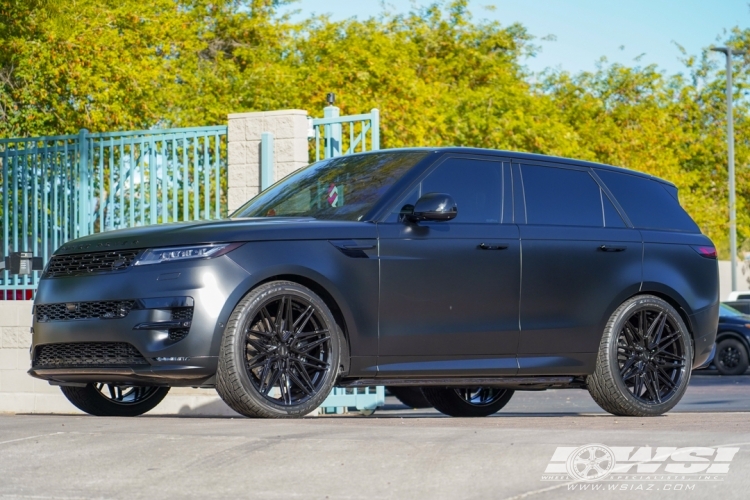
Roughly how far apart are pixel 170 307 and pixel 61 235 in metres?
5.93

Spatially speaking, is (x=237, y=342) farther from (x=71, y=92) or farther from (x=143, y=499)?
(x=71, y=92)

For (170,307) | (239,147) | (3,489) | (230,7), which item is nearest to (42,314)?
(170,307)

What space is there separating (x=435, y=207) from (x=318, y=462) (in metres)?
2.77

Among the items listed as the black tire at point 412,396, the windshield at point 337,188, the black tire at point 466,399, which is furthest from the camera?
the black tire at point 412,396

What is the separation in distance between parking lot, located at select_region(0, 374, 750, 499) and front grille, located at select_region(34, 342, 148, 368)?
784 mm

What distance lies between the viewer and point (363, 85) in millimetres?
28953

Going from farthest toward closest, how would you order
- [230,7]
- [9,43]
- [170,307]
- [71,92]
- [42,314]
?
[230,7] → [71,92] → [9,43] → [42,314] → [170,307]

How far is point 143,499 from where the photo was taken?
4.96m

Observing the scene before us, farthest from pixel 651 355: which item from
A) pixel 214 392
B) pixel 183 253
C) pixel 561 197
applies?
pixel 214 392

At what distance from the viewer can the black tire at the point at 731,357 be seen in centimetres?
2369

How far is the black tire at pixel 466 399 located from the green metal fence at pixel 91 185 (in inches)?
122

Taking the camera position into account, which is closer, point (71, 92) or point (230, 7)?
point (71, 92)

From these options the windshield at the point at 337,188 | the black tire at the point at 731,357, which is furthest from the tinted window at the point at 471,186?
the black tire at the point at 731,357

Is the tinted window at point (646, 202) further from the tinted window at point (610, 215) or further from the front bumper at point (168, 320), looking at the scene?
the front bumper at point (168, 320)
